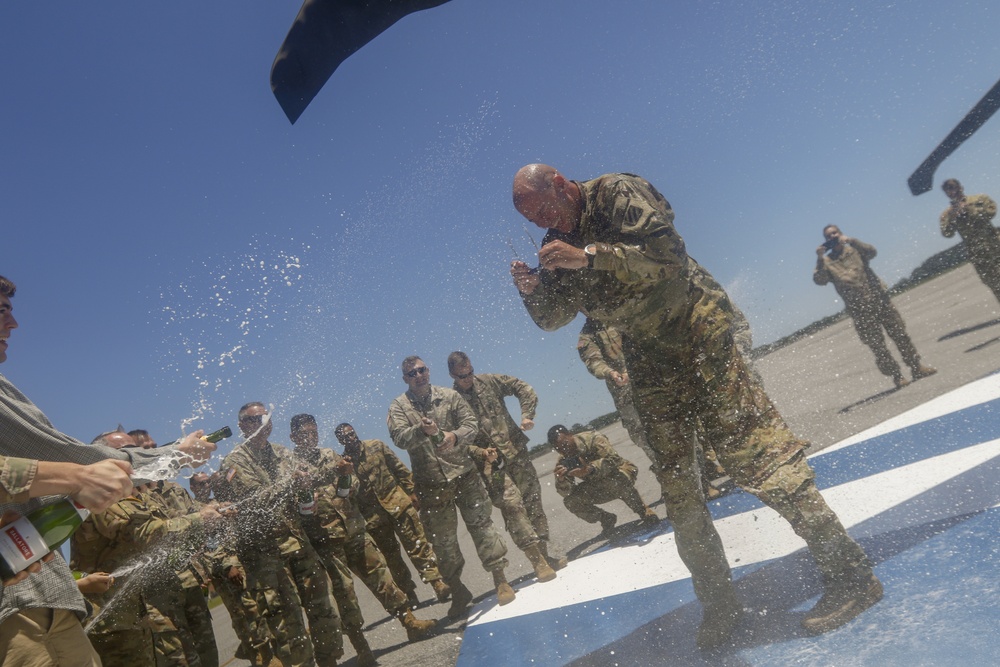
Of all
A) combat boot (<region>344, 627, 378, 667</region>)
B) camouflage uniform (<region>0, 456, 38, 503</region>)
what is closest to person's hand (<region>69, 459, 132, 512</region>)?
camouflage uniform (<region>0, 456, 38, 503</region>)

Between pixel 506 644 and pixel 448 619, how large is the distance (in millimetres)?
1679

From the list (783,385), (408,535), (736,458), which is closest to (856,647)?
(736,458)

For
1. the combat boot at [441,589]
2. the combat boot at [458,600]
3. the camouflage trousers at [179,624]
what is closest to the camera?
the camouflage trousers at [179,624]

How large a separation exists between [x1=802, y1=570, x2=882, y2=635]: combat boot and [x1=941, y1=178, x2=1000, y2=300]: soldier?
7.60 m

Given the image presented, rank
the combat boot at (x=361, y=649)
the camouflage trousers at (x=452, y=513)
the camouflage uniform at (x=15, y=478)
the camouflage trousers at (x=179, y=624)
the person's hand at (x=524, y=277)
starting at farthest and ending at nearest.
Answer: the camouflage trousers at (x=452, y=513) < the combat boot at (x=361, y=649) < the camouflage trousers at (x=179, y=624) < the person's hand at (x=524, y=277) < the camouflage uniform at (x=15, y=478)

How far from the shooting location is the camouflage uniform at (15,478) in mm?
2156

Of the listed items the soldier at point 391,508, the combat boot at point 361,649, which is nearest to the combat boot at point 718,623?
the combat boot at point 361,649

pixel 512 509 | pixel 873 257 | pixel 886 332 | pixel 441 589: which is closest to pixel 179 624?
pixel 441 589

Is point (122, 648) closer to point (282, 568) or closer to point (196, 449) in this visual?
point (196, 449)

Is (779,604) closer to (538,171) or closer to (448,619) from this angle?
(538,171)

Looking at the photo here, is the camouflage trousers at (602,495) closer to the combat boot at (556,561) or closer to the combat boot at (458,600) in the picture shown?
the combat boot at (556,561)

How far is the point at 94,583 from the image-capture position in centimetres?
361

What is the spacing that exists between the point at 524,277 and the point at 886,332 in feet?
21.9

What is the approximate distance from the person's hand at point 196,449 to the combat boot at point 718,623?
264 centimetres
